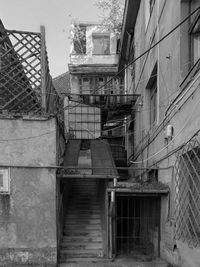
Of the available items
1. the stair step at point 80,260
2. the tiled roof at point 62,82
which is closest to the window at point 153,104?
the stair step at point 80,260

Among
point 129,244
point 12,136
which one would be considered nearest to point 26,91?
point 12,136

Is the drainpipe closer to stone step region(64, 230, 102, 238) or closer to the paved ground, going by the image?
the paved ground

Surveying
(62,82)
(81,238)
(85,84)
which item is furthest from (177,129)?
(62,82)

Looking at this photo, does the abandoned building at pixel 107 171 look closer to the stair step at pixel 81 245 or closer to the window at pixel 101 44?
the stair step at pixel 81 245

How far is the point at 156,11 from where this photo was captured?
32.3ft

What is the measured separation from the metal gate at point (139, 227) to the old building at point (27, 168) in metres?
2.01

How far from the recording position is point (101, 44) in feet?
75.8

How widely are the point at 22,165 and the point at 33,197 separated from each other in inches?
35.3

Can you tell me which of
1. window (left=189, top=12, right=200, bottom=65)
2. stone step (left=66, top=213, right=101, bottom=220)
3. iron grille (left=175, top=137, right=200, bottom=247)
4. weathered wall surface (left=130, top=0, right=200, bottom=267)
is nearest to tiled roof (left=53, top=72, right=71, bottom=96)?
weathered wall surface (left=130, top=0, right=200, bottom=267)

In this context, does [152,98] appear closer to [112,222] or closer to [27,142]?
[112,222]

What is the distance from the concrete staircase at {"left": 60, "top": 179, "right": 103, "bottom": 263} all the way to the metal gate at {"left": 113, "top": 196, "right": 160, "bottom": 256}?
2.23 feet

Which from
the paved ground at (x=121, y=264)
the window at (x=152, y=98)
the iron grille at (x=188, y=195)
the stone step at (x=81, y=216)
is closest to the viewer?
the iron grille at (x=188, y=195)

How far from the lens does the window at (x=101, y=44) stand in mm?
22828

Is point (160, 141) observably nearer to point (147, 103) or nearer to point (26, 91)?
point (147, 103)
